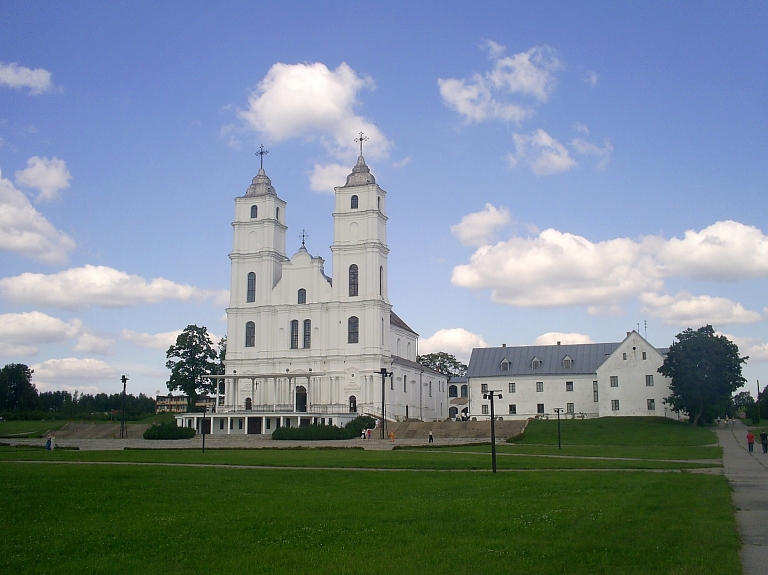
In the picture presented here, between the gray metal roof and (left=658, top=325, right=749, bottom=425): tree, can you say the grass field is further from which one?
the gray metal roof

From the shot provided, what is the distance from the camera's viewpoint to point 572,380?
8306 cm

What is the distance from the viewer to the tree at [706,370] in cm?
6750

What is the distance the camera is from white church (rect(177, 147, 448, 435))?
7956 centimetres

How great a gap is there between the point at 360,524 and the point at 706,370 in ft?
196

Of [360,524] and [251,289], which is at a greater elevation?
[251,289]

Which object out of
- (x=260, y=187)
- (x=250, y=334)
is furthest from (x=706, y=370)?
(x=260, y=187)

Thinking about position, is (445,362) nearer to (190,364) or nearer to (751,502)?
(190,364)

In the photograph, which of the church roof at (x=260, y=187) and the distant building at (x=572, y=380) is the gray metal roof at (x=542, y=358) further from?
the church roof at (x=260, y=187)

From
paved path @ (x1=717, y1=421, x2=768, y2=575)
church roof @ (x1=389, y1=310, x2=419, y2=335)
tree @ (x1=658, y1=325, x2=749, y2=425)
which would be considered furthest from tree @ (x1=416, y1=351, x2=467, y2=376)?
paved path @ (x1=717, y1=421, x2=768, y2=575)

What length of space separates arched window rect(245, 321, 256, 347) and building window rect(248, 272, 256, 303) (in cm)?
251

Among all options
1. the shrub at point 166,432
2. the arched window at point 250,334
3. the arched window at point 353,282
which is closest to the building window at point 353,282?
the arched window at point 353,282

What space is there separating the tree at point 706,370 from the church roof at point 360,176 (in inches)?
1356

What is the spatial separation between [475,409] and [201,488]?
66207 millimetres

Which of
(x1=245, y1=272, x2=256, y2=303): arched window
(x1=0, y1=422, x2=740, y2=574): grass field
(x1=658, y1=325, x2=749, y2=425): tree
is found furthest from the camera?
(x1=245, y1=272, x2=256, y2=303): arched window
